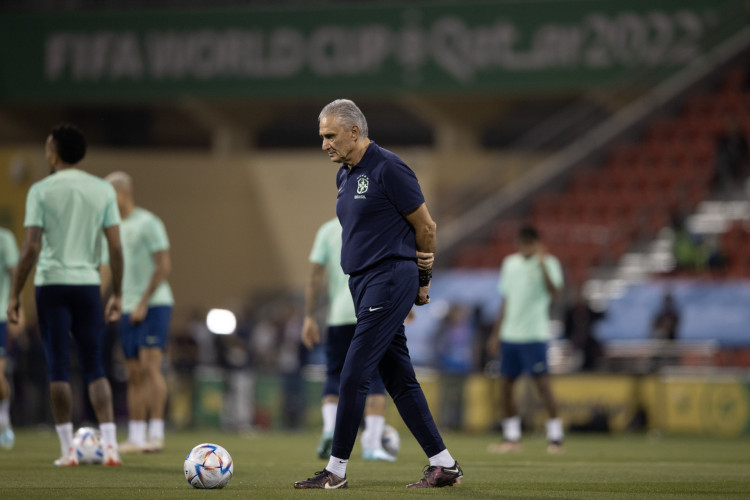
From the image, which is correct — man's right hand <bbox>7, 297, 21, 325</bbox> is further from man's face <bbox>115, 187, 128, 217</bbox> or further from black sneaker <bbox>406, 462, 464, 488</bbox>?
black sneaker <bbox>406, 462, 464, 488</bbox>

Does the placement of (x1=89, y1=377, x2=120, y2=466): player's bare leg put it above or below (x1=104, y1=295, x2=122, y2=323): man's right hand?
below

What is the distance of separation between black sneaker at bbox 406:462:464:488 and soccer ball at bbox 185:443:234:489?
120 centimetres

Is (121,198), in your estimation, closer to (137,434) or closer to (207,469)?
(137,434)

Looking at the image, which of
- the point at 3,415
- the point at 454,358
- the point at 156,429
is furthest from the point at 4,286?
the point at 454,358

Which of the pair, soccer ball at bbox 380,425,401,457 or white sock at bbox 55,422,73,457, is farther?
soccer ball at bbox 380,425,401,457

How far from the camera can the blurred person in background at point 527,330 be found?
1380 centimetres

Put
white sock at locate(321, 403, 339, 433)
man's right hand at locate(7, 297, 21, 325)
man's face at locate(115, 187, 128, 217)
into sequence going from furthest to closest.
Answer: man's face at locate(115, 187, 128, 217) < white sock at locate(321, 403, 339, 433) < man's right hand at locate(7, 297, 21, 325)

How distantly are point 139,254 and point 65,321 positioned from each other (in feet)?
9.20

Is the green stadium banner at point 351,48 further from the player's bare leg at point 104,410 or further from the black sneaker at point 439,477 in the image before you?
the black sneaker at point 439,477

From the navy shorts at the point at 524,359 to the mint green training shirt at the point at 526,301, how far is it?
67 mm

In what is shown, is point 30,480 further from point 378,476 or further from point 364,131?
point 364,131

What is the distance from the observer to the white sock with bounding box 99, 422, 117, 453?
9837 mm

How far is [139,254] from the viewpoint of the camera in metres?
12.2

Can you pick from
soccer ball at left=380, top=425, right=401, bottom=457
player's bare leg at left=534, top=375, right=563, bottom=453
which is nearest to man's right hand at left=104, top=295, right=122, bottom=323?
soccer ball at left=380, top=425, right=401, bottom=457
